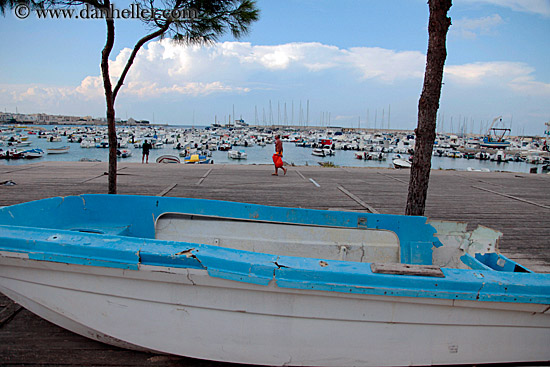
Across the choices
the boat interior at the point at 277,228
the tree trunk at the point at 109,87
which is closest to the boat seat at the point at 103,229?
the boat interior at the point at 277,228

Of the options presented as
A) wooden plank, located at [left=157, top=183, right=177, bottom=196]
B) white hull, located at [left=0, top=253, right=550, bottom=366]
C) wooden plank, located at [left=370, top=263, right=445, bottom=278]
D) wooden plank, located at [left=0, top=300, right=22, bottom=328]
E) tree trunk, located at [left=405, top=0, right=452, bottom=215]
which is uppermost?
tree trunk, located at [left=405, top=0, right=452, bottom=215]

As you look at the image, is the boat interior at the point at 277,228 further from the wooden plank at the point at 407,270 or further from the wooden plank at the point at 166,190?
the wooden plank at the point at 166,190

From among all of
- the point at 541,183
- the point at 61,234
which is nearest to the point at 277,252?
the point at 61,234

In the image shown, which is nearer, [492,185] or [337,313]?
[337,313]

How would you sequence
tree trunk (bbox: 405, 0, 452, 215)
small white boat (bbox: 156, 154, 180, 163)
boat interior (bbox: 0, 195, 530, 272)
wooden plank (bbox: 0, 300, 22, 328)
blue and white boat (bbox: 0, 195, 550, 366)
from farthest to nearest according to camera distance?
small white boat (bbox: 156, 154, 180, 163)
tree trunk (bbox: 405, 0, 452, 215)
boat interior (bbox: 0, 195, 530, 272)
wooden plank (bbox: 0, 300, 22, 328)
blue and white boat (bbox: 0, 195, 550, 366)

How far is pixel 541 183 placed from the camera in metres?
12.0

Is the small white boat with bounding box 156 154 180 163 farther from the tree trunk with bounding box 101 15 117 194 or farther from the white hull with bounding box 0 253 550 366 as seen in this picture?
the white hull with bounding box 0 253 550 366

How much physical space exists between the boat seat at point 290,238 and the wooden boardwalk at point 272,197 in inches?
52.9

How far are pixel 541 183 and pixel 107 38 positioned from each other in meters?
14.1

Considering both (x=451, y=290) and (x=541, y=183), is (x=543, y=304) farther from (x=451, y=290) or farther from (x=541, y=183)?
(x=541, y=183)

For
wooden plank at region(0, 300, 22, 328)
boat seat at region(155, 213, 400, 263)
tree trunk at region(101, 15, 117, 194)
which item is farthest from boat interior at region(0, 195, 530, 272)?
tree trunk at region(101, 15, 117, 194)

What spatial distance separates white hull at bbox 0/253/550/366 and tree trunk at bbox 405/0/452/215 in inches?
73.0

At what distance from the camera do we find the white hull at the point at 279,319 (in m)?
2.18

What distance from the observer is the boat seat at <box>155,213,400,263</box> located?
3561 mm
